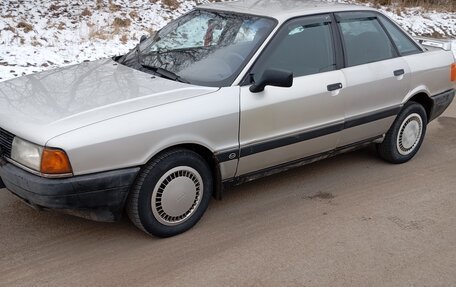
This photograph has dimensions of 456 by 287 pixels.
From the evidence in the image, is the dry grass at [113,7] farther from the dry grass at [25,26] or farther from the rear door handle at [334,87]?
the rear door handle at [334,87]

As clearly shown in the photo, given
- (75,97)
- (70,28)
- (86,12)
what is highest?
(75,97)

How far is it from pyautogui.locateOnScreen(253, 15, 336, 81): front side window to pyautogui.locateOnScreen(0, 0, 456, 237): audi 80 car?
0.03ft

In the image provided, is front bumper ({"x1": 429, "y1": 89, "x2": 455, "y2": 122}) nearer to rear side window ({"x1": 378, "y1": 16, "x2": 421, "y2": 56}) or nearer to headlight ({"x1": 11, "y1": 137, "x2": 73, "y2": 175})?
rear side window ({"x1": 378, "y1": 16, "x2": 421, "y2": 56})

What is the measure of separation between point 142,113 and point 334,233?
5.36 feet

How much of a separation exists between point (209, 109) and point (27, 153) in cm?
121

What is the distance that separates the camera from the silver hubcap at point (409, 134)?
16.5 ft

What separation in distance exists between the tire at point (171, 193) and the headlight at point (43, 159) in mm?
507

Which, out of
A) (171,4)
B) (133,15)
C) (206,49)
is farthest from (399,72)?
(171,4)

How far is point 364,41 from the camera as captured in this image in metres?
4.61

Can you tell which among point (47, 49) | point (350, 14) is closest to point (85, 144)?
point (350, 14)

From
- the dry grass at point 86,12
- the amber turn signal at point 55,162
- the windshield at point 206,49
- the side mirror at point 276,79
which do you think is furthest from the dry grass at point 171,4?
the amber turn signal at point 55,162

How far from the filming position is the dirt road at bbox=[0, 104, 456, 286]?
127 inches

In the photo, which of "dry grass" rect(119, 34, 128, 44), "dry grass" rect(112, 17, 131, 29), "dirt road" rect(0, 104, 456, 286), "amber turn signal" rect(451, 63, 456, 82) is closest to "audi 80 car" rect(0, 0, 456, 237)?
"amber turn signal" rect(451, 63, 456, 82)

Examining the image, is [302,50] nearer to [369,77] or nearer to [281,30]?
[281,30]
